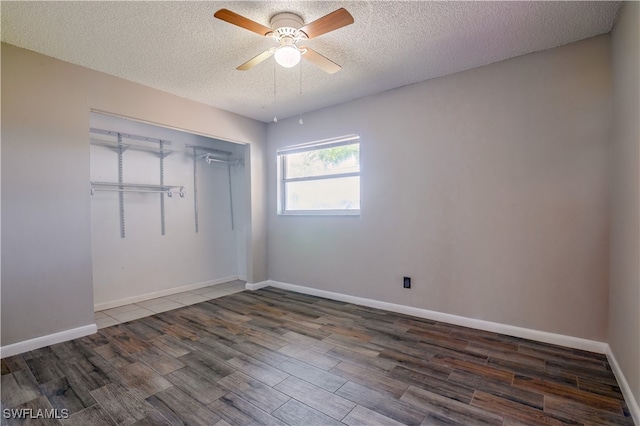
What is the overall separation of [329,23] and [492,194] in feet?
6.69

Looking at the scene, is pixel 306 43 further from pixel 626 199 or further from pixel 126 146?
pixel 126 146

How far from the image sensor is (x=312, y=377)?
2057 millimetres

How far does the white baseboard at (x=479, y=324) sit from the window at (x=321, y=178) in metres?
1.07

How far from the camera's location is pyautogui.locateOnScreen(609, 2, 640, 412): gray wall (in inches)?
66.5

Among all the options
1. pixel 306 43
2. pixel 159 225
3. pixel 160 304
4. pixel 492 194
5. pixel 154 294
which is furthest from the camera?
pixel 159 225

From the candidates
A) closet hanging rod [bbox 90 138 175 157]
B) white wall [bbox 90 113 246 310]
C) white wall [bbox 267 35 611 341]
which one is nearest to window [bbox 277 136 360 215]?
white wall [bbox 267 35 611 341]

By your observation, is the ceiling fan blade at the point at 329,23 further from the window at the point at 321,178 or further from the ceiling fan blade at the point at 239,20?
the window at the point at 321,178

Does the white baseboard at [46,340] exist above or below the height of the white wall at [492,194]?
below

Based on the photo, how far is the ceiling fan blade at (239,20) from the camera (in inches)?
67.8

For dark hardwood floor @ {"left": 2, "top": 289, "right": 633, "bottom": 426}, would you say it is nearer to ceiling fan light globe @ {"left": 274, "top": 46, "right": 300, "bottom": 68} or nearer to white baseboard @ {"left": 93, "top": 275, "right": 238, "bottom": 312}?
white baseboard @ {"left": 93, "top": 275, "right": 238, "bottom": 312}

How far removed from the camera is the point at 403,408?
1717 mm

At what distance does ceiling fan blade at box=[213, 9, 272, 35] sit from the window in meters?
1.92

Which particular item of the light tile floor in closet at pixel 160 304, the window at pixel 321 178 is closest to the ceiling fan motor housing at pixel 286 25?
the window at pixel 321 178

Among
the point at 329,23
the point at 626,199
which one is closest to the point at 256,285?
the point at 329,23
